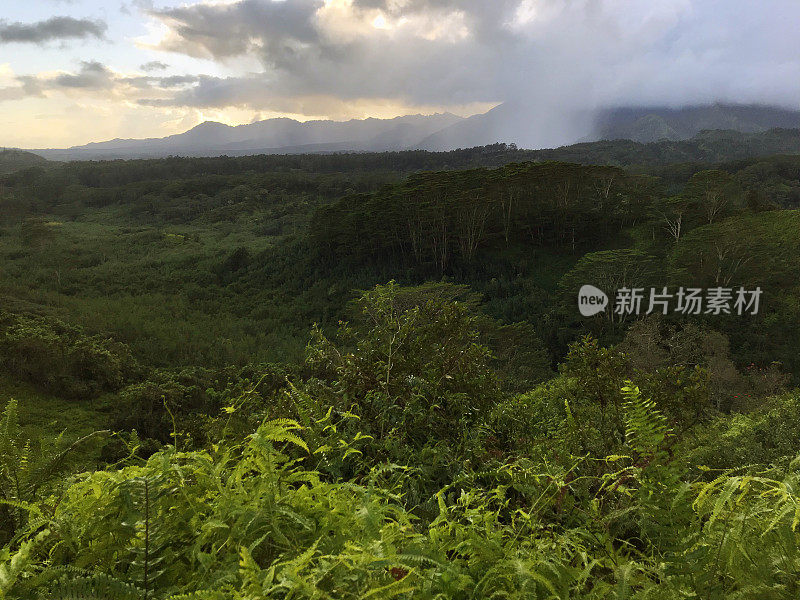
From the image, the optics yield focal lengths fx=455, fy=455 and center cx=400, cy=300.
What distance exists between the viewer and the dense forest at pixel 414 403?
0.94 metres

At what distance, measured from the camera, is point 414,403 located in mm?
2283

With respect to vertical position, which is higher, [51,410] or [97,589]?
[97,589]

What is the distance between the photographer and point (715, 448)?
5.32m

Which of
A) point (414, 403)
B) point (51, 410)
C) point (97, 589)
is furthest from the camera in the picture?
point (51, 410)

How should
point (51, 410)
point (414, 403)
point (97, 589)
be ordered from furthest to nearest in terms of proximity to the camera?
point (51, 410) → point (414, 403) → point (97, 589)

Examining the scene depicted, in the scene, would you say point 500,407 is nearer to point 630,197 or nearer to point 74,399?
point 74,399

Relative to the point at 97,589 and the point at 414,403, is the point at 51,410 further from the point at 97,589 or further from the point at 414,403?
the point at 97,589

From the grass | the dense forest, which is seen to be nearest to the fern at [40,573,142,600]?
the dense forest

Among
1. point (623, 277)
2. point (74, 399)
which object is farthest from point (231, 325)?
point (623, 277)

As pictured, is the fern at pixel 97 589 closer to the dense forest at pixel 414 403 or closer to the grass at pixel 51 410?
the dense forest at pixel 414 403

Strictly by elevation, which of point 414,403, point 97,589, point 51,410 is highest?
point 97,589

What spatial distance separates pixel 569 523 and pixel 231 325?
25.2 metres

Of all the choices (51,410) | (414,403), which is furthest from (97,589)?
(51,410)

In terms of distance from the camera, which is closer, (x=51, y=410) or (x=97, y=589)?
(x=97, y=589)
